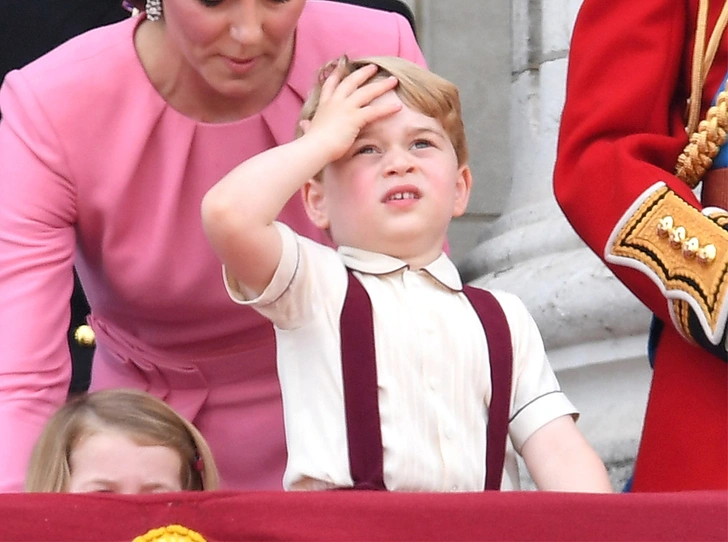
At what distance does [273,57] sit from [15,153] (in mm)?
368

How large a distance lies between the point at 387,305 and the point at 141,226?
1.86 feet

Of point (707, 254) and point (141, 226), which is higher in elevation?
point (707, 254)

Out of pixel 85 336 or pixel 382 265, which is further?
pixel 85 336

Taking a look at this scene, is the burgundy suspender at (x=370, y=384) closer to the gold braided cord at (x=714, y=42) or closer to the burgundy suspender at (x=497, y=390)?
the burgundy suspender at (x=497, y=390)

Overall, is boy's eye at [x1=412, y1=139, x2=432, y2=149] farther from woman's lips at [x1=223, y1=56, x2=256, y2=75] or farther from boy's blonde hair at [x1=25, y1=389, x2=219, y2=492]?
boy's blonde hair at [x1=25, y1=389, x2=219, y2=492]

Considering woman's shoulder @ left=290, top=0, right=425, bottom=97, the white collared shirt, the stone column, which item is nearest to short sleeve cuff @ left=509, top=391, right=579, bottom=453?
the white collared shirt

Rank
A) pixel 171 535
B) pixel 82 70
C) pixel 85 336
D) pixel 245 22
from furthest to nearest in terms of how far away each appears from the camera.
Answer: pixel 85 336 < pixel 82 70 < pixel 245 22 < pixel 171 535

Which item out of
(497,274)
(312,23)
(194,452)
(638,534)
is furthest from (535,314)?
(638,534)

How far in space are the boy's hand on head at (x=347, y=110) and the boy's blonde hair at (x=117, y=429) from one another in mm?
411

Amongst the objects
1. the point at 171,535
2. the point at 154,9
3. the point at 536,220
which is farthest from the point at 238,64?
the point at 536,220

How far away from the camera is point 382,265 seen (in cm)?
191

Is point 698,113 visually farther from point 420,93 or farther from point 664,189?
point 420,93

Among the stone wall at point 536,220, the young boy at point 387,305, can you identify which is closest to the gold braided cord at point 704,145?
the young boy at point 387,305

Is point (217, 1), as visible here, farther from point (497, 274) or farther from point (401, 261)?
point (497, 274)
